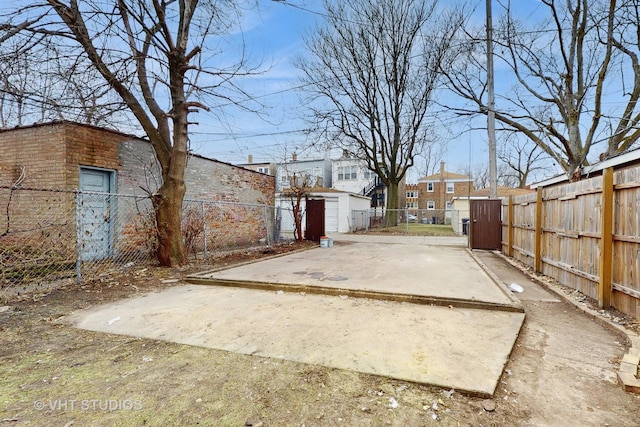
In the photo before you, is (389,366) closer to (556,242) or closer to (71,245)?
(556,242)

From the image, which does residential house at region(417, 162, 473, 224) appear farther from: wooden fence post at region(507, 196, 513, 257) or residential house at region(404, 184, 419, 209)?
wooden fence post at region(507, 196, 513, 257)

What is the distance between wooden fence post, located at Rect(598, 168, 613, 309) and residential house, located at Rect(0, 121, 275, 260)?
290 inches

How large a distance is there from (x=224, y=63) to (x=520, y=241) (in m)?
8.70

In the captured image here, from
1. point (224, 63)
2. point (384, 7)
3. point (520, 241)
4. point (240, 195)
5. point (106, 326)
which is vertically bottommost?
point (106, 326)

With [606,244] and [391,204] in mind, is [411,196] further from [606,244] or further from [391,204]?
[606,244]

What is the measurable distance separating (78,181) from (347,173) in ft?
87.5

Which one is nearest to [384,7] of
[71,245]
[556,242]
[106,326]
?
[556,242]

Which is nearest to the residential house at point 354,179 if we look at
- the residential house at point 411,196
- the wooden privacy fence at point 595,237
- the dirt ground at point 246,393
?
the residential house at point 411,196

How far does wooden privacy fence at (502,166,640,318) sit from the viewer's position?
362cm

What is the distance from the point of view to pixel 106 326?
352cm

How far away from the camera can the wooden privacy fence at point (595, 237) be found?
3.62 meters

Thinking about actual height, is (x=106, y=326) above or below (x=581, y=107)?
below

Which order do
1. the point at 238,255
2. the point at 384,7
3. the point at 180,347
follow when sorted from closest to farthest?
the point at 180,347, the point at 238,255, the point at 384,7

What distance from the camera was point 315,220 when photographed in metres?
13.0
